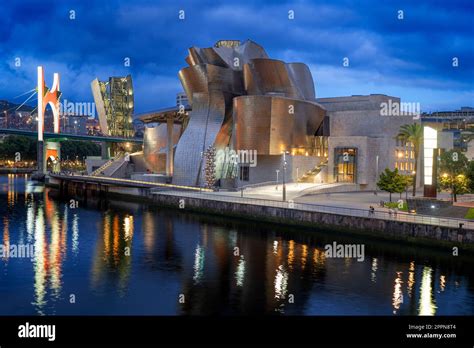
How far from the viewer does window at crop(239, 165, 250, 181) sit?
58.3 metres

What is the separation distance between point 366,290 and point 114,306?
10.2m

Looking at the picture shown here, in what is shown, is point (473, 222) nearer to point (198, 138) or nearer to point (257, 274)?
point (257, 274)

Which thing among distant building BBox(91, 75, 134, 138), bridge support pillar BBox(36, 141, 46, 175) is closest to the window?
bridge support pillar BBox(36, 141, 46, 175)

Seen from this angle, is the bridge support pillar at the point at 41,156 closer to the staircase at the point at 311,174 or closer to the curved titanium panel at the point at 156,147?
the curved titanium panel at the point at 156,147

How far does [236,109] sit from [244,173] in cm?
738

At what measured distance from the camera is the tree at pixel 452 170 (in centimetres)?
3728


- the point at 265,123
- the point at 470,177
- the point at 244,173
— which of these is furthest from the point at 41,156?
the point at 470,177

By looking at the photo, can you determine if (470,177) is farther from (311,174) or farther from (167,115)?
(167,115)

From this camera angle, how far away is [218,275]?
78.9ft

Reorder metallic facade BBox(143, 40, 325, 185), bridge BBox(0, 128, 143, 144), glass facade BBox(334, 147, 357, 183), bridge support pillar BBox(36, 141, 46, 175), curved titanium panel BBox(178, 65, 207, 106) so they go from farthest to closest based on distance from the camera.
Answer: bridge BBox(0, 128, 143, 144), bridge support pillar BBox(36, 141, 46, 175), curved titanium panel BBox(178, 65, 207, 106), metallic facade BBox(143, 40, 325, 185), glass facade BBox(334, 147, 357, 183)

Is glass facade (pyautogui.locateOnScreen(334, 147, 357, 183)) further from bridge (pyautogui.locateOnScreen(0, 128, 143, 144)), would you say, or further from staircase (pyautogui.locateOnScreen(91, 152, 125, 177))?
bridge (pyautogui.locateOnScreen(0, 128, 143, 144))

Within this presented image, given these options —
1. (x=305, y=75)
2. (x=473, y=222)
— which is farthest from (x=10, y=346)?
(x=305, y=75)

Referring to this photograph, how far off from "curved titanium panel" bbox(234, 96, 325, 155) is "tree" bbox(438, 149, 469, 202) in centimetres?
1876

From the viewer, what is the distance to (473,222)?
29.5 meters
